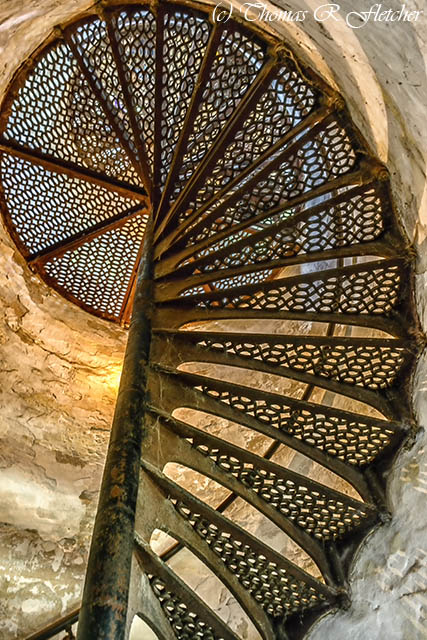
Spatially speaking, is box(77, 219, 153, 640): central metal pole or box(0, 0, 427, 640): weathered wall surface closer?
box(77, 219, 153, 640): central metal pole

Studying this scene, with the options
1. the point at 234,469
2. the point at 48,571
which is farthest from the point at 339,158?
the point at 48,571

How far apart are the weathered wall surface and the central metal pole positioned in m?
1.13

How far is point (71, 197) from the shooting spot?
143 inches

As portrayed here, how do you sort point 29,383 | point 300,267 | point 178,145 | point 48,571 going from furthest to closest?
point 300,267
point 29,383
point 48,571
point 178,145

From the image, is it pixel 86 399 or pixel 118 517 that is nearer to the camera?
pixel 118 517

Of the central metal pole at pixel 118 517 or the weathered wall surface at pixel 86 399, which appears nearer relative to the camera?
the central metal pole at pixel 118 517

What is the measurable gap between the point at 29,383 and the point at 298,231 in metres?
2.09

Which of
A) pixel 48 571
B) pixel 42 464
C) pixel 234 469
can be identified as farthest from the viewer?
pixel 42 464

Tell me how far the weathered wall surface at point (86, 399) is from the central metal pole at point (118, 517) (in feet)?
3.71

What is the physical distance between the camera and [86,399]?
3.76 metres

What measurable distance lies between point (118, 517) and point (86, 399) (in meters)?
2.19

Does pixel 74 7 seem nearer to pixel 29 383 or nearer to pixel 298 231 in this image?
pixel 298 231

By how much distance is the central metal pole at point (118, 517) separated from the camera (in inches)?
57.1

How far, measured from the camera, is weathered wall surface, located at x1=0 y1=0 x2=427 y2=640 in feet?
6.98
